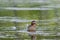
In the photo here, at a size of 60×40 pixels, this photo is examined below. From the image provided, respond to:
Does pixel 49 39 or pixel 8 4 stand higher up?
pixel 8 4

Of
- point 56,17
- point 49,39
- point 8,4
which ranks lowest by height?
point 49,39

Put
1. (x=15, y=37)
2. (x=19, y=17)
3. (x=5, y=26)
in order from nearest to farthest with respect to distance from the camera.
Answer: (x=15, y=37)
(x=5, y=26)
(x=19, y=17)

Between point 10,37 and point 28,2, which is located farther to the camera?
point 28,2

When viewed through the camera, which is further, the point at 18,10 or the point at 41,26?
the point at 18,10

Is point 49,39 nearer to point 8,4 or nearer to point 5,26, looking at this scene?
point 5,26

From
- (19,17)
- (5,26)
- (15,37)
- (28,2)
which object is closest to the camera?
(15,37)

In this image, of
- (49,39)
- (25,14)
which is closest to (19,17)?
(25,14)

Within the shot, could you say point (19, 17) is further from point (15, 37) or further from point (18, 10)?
point (15, 37)

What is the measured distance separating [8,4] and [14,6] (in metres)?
0.08

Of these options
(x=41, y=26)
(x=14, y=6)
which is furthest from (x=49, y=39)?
(x=14, y=6)

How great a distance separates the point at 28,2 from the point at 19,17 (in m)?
0.31

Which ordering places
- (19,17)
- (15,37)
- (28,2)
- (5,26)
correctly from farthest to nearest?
1. (28,2)
2. (19,17)
3. (5,26)
4. (15,37)

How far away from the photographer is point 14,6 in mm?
2943

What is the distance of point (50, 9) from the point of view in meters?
2.91
